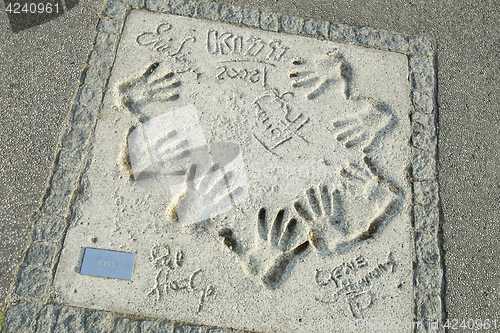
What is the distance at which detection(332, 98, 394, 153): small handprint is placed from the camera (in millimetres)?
2340

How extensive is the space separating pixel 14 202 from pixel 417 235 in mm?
2508

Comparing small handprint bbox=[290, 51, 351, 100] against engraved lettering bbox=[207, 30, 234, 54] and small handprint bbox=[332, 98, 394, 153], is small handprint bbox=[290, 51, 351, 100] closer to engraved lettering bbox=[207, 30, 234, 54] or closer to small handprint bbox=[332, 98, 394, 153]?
small handprint bbox=[332, 98, 394, 153]

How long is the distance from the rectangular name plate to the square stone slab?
33 millimetres

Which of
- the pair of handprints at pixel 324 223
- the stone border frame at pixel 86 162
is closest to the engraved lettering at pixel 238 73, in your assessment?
the stone border frame at pixel 86 162

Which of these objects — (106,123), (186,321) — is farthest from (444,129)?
(106,123)

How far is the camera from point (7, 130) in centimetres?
219

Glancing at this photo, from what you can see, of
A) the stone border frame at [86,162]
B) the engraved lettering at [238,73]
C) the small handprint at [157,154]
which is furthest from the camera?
the engraved lettering at [238,73]

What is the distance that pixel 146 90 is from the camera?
2.34m

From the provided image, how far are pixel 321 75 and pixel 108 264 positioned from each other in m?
1.88

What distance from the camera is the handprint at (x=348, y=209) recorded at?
213 cm

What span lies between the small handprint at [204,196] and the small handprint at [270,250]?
163mm

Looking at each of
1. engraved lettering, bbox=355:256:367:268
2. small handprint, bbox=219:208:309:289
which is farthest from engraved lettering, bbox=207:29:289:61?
engraved lettering, bbox=355:256:367:268

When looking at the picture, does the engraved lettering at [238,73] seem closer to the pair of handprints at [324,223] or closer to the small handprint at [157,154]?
the small handprint at [157,154]

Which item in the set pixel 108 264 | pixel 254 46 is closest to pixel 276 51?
pixel 254 46
